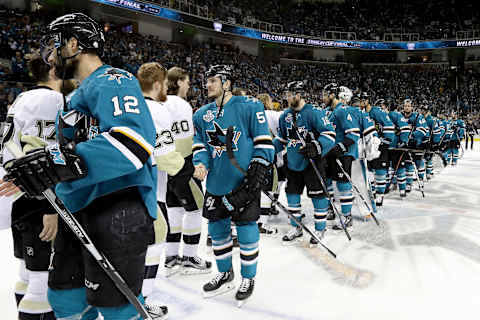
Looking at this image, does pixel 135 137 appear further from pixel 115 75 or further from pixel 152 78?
pixel 152 78

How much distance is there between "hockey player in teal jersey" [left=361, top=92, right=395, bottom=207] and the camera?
6.53 meters

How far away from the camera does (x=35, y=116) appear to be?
1930 mm

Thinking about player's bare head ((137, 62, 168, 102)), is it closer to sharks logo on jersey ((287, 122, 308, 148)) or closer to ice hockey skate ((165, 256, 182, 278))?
ice hockey skate ((165, 256, 182, 278))

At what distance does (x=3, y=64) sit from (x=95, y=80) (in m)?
12.5

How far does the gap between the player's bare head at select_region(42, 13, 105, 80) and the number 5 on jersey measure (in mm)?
333

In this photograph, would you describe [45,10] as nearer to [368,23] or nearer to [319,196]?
[319,196]

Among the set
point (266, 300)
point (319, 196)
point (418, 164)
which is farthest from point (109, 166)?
point (418, 164)

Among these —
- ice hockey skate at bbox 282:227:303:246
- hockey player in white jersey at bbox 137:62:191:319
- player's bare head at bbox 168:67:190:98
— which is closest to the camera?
hockey player in white jersey at bbox 137:62:191:319

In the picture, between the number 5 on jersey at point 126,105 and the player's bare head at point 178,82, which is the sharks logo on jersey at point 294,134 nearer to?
the player's bare head at point 178,82

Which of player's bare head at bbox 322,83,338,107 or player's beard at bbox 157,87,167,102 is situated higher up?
player's bare head at bbox 322,83,338,107

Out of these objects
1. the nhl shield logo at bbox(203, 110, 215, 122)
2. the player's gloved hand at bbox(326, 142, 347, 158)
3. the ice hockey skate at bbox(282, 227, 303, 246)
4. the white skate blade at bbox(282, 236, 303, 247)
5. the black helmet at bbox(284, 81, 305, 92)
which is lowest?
the white skate blade at bbox(282, 236, 303, 247)

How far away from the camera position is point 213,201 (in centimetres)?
288

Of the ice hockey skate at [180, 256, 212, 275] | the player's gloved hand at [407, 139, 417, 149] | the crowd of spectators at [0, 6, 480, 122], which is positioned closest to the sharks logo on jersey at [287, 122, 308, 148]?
the ice hockey skate at [180, 256, 212, 275]

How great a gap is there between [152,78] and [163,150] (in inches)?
21.7
